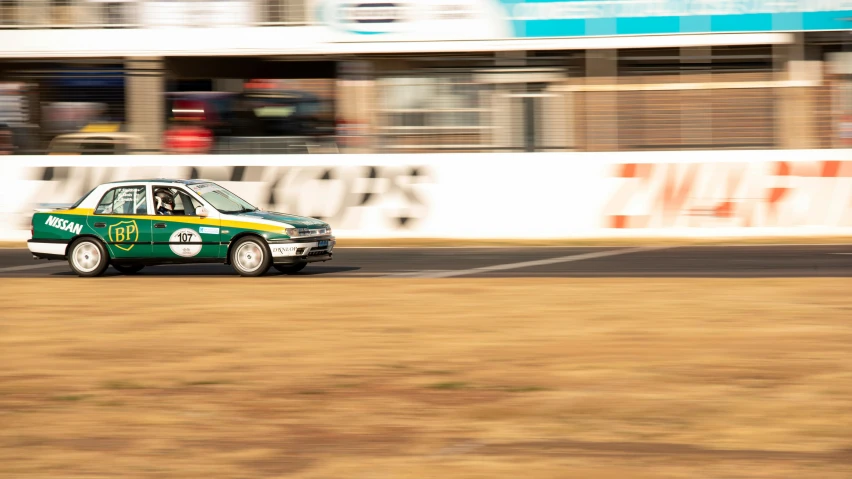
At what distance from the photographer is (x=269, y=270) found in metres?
17.5

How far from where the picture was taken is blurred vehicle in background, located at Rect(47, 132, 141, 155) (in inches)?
997

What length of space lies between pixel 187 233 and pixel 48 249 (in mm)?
1998

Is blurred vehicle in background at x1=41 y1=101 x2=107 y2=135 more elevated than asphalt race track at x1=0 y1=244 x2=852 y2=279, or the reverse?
blurred vehicle in background at x1=41 y1=101 x2=107 y2=135

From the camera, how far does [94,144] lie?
1019 inches

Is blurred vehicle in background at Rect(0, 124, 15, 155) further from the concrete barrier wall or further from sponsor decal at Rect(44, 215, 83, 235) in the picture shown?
sponsor decal at Rect(44, 215, 83, 235)

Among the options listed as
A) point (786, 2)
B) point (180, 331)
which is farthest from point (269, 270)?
point (786, 2)

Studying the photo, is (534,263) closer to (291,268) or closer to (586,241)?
(291,268)

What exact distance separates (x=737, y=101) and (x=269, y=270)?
10372mm

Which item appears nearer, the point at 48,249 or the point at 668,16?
the point at 48,249

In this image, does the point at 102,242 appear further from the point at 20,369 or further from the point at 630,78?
the point at 630,78

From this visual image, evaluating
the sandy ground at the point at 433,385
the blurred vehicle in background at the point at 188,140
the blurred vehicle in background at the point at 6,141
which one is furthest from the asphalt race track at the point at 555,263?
the blurred vehicle in background at the point at 188,140

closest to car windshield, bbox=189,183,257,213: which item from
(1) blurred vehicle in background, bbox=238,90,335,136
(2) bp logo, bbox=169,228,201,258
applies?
(2) bp logo, bbox=169,228,201,258

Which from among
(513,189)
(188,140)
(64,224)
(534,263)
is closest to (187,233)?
(64,224)

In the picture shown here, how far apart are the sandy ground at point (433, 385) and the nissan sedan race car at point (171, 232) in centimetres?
270
